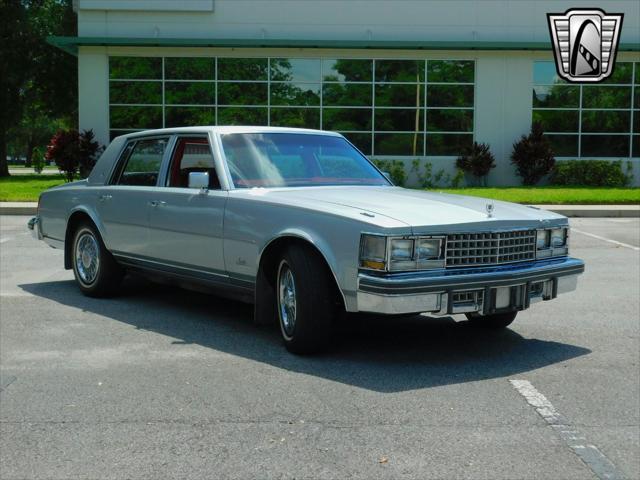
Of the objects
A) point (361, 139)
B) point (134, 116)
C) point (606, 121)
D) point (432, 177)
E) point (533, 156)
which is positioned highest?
point (606, 121)

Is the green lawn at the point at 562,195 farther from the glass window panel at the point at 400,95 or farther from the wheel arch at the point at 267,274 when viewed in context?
the wheel arch at the point at 267,274

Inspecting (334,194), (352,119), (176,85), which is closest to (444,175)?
(352,119)

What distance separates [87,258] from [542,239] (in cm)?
447

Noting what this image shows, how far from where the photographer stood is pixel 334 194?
644 centimetres

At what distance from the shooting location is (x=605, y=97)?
2906 cm

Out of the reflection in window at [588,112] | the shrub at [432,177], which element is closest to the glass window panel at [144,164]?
the shrub at [432,177]

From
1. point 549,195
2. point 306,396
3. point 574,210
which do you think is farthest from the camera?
point 549,195

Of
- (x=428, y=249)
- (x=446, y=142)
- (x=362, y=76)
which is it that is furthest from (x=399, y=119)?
(x=428, y=249)

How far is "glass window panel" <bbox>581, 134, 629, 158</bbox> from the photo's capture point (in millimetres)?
29156

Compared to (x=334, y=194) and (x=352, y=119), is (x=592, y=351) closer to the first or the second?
(x=334, y=194)

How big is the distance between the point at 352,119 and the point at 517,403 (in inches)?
961

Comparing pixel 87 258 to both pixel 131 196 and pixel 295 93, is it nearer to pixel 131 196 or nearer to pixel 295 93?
pixel 131 196

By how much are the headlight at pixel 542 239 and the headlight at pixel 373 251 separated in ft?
4.52

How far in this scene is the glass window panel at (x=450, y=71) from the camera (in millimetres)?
28672
